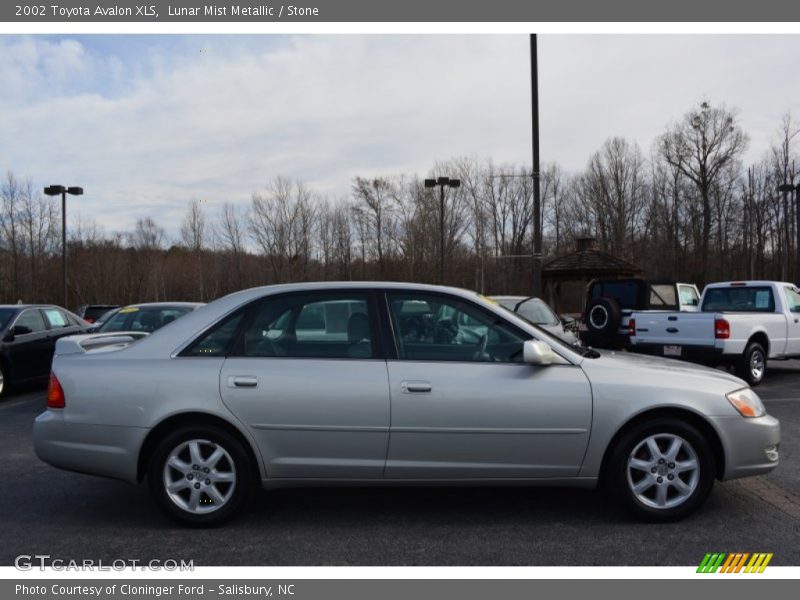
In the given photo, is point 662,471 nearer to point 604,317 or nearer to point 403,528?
point 403,528

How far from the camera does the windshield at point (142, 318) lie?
34.9 ft

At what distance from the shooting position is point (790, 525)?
4297mm

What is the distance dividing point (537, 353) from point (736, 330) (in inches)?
308

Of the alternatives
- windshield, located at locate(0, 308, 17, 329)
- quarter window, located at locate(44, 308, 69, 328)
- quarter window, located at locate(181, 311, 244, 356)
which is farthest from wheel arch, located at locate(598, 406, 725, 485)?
quarter window, located at locate(44, 308, 69, 328)

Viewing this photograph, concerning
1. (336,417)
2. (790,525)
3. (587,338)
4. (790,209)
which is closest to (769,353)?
(587,338)

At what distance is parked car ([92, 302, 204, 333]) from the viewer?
10.7m

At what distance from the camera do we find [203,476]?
430 cm

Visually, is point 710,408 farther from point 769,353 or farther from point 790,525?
point 769,353

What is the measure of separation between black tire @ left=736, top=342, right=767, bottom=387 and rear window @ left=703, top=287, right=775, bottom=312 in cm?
102

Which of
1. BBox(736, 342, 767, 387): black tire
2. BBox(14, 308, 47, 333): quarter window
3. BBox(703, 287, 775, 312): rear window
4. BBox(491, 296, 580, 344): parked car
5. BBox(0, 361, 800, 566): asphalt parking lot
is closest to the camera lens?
BBox(0, 361, 800, 566): asphalt parking lot

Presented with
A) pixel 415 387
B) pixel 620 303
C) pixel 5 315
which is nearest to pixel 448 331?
pixel 415 387

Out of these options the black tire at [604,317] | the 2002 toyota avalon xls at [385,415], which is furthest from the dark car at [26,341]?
the black tire at [604,317]

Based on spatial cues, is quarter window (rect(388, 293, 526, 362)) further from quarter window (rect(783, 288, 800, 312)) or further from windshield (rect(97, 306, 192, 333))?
quarter window (rect(783, 288, 800, 312))

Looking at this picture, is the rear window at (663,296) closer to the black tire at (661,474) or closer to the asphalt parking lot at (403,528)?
the asphalt parking lot at (403,528)
